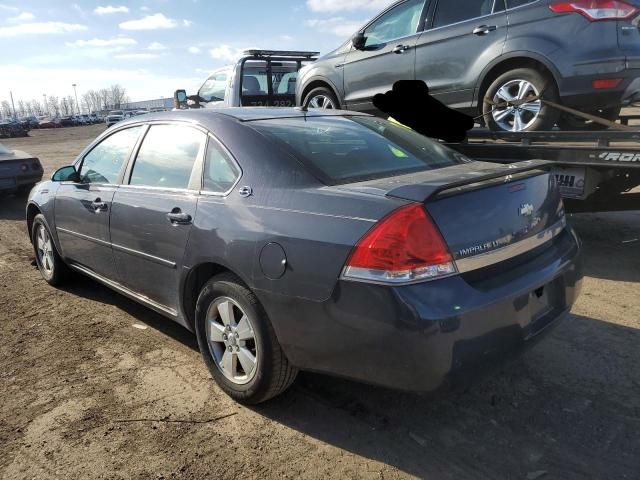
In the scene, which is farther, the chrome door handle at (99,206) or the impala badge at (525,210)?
the chrome door handle at (99,206)

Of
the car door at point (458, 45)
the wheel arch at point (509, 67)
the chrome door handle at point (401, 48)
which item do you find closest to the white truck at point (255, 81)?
the chrome door handle at point (401, 48)

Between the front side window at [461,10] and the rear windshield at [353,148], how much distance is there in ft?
8.00

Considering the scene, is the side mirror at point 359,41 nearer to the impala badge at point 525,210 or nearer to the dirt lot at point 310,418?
the dirt lot at point 310,418

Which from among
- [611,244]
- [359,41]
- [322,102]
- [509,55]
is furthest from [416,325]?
[322,102]

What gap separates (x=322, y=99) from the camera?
7.63 meters

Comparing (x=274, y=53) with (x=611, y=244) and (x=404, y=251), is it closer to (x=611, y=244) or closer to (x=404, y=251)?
(x=611, y=244)

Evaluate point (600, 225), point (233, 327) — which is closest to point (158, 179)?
point (233, 327)

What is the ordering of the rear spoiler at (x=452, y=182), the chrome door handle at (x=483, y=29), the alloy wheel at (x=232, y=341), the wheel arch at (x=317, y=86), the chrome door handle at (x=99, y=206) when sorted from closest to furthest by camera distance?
the rear spoiler at (x=452, y=182) < the alloy wheel at (x=232, y=341) < the chrome door handle at (x=99, y=206) < the chrome door handle at (x=483, y=29) < the wheel arch at (x=317, y=86)

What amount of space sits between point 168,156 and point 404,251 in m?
1.95

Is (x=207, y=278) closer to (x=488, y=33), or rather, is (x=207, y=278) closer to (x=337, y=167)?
(x=337, y=167)

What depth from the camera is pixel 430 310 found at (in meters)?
2.14

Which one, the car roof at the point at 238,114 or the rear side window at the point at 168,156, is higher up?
the car roof at the point at 238,114

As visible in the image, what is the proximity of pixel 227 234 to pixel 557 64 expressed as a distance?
3588 millimetres

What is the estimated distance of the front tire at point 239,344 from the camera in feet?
8.71
